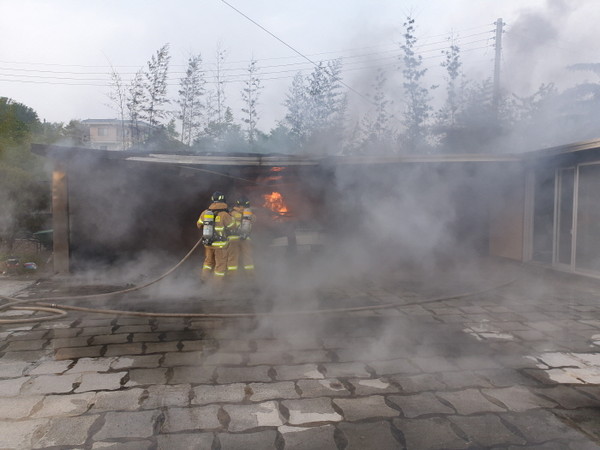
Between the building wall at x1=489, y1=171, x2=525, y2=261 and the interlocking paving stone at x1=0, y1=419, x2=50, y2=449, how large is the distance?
29.8 feet

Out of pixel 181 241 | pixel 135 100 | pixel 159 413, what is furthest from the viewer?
pixel 135 100

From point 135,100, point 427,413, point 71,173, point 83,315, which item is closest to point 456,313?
point 427,413

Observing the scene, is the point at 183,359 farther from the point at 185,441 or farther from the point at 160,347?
the point at 185,441

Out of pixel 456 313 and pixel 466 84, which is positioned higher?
pixel 466 84

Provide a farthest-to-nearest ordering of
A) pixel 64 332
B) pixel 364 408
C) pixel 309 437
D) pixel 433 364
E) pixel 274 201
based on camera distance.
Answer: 1. pixel 274 201
2. pixel 64 332
3. pixel 433 364
4. pixel 364 408
5. pixel 309 437

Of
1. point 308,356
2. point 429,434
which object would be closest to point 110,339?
point 308,356

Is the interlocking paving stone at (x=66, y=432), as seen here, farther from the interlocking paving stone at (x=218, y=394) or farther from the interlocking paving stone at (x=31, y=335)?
the interlocking paving stone at (x=31, y=335)

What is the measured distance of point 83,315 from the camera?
18.4ft

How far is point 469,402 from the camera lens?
10.5 ft

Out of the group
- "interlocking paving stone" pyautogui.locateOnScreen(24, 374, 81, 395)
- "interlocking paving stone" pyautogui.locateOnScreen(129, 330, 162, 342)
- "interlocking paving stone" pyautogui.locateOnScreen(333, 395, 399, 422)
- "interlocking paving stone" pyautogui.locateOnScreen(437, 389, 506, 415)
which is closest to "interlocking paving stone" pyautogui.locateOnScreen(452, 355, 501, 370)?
"interlocking paving stone" pyautogui.locateOnScreen(437, 389, 506, 415)

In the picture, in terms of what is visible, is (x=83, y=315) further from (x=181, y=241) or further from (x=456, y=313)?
(x=456, y=313)

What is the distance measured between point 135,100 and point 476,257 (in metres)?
12.4

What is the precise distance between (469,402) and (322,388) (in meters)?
1.08

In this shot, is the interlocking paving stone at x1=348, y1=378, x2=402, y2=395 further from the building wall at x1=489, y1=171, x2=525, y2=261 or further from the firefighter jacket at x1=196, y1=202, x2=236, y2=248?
the building wall at x1=489, y1=171, x2=525, y2=261
